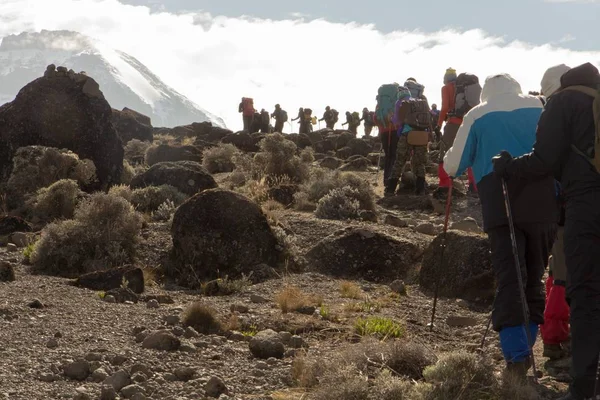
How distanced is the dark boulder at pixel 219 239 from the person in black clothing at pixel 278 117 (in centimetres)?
2820

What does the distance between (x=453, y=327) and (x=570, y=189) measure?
9.39 ft

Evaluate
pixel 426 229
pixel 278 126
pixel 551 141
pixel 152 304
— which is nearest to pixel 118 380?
pixel 152 304

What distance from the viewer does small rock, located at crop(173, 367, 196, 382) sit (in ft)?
17.2

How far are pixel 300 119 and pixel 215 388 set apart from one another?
35444mm

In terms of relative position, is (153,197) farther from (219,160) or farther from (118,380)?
(118,380)

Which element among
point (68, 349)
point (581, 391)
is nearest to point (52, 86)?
point (68, 349)

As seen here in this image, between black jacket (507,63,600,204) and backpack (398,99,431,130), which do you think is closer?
black jacket (507,63,600,204)

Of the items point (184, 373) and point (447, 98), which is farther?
point (447, 98)

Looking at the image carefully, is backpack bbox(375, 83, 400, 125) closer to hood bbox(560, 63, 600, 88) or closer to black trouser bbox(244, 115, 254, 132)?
hood bbox(560, 63, 600, 88)

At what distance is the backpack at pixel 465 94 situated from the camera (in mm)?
12797

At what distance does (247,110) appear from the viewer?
1346 inches

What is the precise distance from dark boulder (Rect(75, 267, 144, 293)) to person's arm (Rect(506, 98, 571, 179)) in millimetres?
4620

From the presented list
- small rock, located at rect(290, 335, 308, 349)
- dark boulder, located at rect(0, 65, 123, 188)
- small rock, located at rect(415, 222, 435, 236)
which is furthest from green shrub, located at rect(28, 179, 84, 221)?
small rock, located at rect(290, 335, 308, 349)

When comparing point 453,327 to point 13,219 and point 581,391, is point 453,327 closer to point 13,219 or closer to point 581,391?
point 581,391
